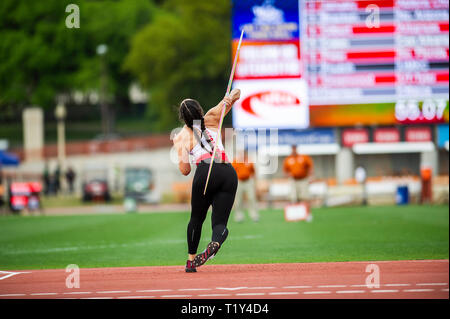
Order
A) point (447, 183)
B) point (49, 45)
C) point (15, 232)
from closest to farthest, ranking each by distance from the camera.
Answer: point (15, 232), point (447, 183), point (49, 45)

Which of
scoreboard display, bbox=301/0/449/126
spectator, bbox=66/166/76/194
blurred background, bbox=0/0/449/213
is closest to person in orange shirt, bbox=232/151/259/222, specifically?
blurred background, bbox=0/0/449/213

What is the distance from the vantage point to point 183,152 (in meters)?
8.84

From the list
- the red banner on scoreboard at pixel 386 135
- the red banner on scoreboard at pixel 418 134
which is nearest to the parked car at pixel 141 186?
the red banner on scoreboard at pixel 386 135

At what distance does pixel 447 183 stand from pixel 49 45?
36.5 metres

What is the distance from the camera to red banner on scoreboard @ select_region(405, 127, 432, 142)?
31328mm

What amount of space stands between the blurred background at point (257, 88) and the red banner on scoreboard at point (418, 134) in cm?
6

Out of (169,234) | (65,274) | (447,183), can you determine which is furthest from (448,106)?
(65,274)

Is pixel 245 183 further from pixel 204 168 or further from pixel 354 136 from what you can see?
pixel 204 168

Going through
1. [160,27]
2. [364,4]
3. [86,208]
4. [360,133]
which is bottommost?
[86,208]

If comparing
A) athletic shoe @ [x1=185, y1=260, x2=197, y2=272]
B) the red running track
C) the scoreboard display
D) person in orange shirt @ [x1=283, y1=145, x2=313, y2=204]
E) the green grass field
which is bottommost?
the green grass field

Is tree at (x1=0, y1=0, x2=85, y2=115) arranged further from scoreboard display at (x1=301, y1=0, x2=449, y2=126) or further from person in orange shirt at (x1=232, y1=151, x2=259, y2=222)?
person in orange shirt at (x1=232, y1=151, x2=259, y2=222)

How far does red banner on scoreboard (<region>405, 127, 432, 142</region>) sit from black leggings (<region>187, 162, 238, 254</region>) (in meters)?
23.7

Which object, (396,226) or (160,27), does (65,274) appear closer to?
(396,226)
